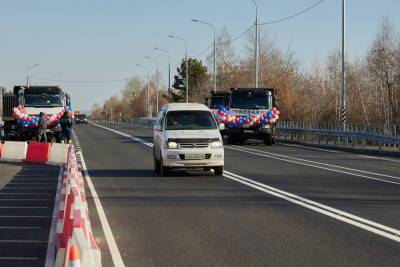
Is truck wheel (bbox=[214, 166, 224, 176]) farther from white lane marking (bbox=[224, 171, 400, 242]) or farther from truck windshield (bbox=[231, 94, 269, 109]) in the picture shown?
truck windshield (bbox=[231, 94, 269, 109])

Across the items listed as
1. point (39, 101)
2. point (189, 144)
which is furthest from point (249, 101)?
point (189, 144)

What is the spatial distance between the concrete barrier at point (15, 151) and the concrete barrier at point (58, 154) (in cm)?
125

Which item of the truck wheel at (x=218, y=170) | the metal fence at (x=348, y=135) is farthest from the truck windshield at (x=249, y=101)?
the truck wheel at (x=218, y=170)

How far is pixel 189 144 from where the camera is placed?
57.6 ft

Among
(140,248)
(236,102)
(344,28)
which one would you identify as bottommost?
(140,248)

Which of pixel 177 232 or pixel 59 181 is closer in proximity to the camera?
pixel 177 232

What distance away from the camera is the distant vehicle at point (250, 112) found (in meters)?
35.6

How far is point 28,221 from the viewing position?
1062cm

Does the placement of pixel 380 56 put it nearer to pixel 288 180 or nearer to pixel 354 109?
pixel 354 109

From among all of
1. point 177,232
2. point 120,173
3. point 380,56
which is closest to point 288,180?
point 120,173

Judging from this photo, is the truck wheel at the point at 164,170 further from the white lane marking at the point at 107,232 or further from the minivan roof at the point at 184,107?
the white lane marking at the point at 107,232

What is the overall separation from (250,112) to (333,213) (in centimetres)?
2449

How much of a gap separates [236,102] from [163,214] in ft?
81.1

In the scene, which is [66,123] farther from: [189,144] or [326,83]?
[326,83]
